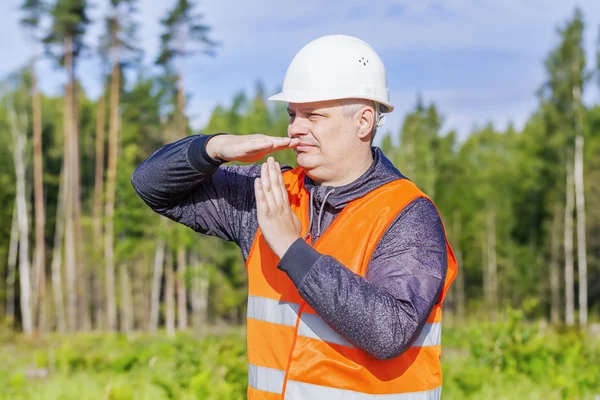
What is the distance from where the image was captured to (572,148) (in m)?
32.0

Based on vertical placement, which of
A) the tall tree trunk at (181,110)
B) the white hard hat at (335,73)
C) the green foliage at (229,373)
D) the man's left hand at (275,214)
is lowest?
the green foliage at (229,373)

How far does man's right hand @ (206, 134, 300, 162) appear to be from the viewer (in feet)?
8.02

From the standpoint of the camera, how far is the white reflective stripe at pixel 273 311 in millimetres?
2406

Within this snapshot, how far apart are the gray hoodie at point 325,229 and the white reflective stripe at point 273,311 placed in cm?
25

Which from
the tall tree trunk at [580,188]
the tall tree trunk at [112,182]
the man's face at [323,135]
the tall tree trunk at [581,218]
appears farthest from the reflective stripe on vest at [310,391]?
the tall tree trunk at [581,218]

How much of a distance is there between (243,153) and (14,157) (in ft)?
115

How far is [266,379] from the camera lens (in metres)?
2.48

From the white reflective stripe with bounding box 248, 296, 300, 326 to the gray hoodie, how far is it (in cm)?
25

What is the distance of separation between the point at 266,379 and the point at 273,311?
24 cm

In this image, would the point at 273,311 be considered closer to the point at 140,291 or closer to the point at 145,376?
the point at 145,376

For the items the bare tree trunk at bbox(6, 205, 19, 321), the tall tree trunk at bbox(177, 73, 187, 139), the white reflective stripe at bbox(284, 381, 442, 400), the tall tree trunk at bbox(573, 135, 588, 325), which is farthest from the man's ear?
the bare tree trunk at bbox(6, 205, 19, 321)

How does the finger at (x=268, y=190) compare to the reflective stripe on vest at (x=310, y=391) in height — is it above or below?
above

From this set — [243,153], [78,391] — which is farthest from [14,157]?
[243,153]

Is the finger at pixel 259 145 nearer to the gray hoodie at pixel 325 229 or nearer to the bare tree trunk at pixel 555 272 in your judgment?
the gray hoodie at pixel 325 229
